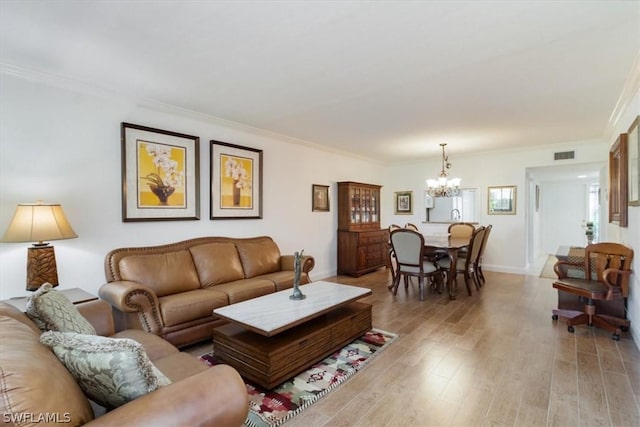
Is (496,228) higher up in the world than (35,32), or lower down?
lower down

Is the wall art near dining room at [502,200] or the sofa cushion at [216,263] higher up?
the wall art near dining room at [502,200]

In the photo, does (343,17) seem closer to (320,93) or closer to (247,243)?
(320,93)

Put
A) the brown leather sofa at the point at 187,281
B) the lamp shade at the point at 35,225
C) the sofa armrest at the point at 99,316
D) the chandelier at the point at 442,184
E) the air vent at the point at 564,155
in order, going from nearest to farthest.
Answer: the sofa armrest at the point at 99,316, the lamp shade at the point at 35,225, the brown leather sofa at the point at 187,281, the chandelier at the point at 442,184, the air vent at the point at 564,155

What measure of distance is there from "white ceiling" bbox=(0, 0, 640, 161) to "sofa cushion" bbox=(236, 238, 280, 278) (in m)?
1.68

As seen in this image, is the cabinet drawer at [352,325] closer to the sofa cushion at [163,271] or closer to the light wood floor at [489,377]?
the light wood floor at [489,377]

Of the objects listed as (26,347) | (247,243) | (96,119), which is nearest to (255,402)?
(26,347)

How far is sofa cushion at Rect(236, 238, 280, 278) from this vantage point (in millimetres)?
3963

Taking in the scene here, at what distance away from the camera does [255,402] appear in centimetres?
205

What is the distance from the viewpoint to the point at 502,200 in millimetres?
6133

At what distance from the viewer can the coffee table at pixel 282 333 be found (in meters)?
2.18

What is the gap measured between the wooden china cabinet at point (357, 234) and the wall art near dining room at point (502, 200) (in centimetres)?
217

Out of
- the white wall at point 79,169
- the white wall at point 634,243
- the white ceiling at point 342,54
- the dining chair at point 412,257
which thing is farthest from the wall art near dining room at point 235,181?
the white wall at point 634,243

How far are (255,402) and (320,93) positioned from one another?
9.04 ft

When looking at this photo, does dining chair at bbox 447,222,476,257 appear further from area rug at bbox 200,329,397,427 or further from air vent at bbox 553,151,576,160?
area rug at bbox 200,329,397,427
